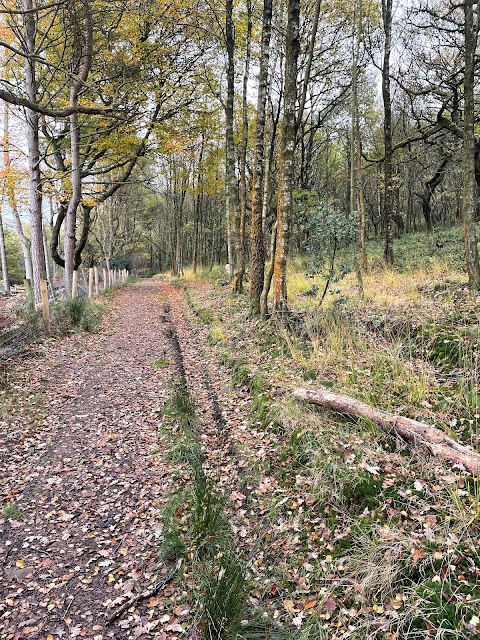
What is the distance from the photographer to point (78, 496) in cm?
458

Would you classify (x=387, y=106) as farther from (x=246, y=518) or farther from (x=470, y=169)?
(x=246, y=518)

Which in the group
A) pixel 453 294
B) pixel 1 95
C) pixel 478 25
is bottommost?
pixel 453 294

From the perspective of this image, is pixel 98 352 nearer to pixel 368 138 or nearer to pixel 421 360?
pixel 421 360

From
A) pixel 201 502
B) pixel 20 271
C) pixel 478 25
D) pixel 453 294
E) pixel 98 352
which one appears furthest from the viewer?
pixel 20 271

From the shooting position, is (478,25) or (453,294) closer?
(453,294)

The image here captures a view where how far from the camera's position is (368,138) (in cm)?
2878

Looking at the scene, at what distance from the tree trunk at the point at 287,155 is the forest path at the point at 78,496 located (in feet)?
9.94

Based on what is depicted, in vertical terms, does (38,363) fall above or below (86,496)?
above

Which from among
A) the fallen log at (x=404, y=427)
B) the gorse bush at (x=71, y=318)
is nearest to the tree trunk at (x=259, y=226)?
the fallen log at (x=404, y=427)

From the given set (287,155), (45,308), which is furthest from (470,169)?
(45,308)

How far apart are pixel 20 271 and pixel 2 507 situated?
37.9 meters

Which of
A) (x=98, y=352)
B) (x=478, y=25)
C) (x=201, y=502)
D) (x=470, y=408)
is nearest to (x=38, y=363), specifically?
(x=98, y=352)

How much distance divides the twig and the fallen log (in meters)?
2.37

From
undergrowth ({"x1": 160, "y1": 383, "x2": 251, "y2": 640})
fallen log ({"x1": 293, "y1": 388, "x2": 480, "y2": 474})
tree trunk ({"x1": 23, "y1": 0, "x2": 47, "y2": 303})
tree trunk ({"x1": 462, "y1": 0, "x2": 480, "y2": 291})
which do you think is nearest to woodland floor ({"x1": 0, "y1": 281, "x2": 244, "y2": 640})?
undergrowth ({"x1": 160, "y1": 383, "x2": 251, "y2": 640})
